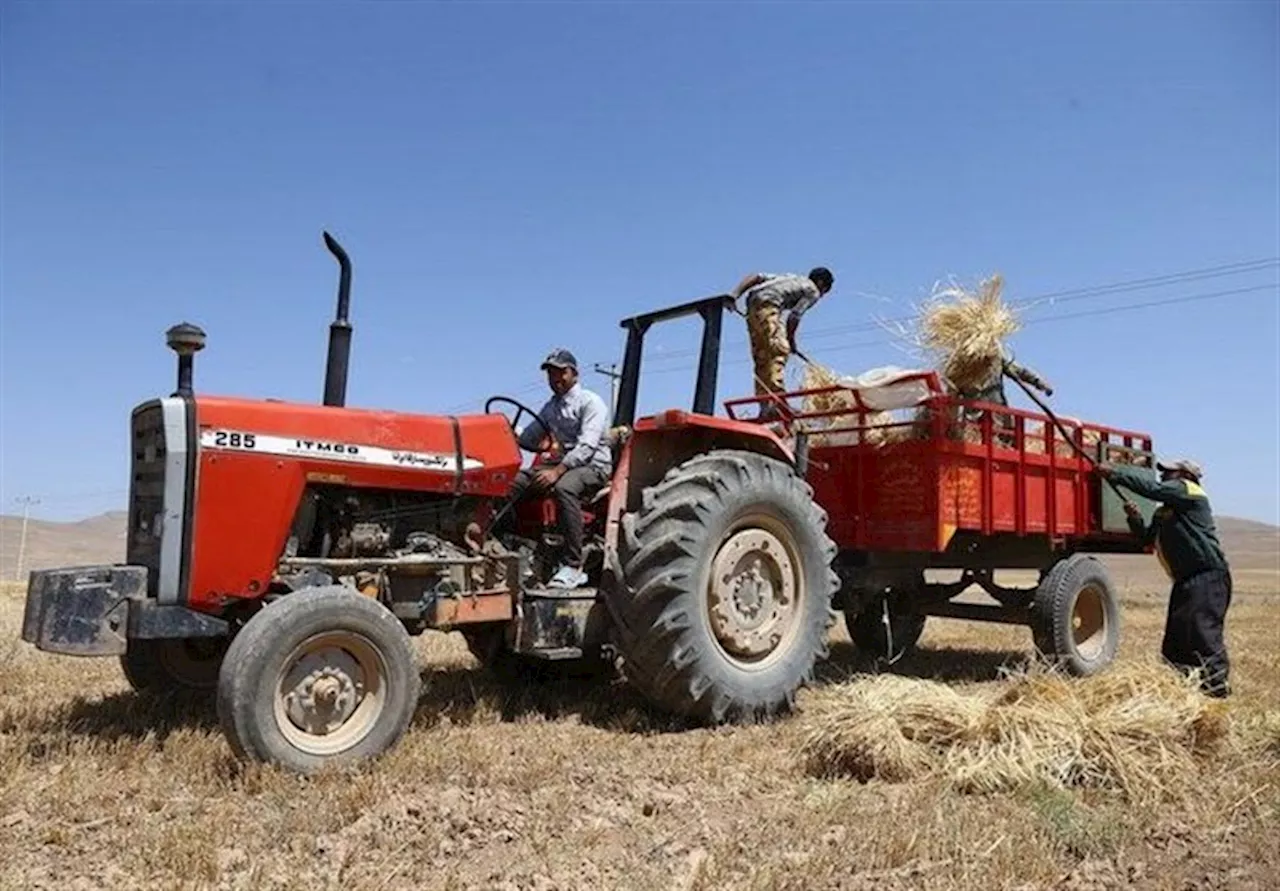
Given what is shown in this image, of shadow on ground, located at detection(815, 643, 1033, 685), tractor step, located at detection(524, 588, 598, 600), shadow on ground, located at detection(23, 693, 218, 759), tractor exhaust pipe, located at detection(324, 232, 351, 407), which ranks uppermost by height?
tractor exhaust pipe, located at detection(324, 232, 351, 407)

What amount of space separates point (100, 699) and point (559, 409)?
9.35ft

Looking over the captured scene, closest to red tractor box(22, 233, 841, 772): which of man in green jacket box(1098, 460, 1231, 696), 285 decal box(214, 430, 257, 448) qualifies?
285 decal box(214, 430, 257, 448)

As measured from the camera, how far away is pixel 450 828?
3543 millimetres

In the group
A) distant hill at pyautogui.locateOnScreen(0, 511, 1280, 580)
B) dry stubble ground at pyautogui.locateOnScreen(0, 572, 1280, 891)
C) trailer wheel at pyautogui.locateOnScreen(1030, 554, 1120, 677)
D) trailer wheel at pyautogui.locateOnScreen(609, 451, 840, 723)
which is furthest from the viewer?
distant hill at pyautogui.locateOnScreen(0, 511, 1280, 580)

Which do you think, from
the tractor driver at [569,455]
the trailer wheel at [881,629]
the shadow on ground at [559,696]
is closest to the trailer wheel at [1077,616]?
the shadow on ground at [559,696]

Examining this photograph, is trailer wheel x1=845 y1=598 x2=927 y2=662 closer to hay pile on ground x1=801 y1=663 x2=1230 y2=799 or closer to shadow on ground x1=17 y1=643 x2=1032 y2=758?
shadow on ground x1=17 y1=643 x2=1032 y2=758

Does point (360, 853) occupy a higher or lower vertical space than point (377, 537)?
lower

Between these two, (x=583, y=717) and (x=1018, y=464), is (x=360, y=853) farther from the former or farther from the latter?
(x=1018, y=464)

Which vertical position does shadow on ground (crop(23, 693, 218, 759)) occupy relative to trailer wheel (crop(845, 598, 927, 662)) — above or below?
below

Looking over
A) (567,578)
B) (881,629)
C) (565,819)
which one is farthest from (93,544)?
(565,819)

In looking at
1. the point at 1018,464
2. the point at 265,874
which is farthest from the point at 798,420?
the point at 265,874

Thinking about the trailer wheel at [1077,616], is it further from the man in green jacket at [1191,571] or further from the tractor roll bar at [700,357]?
the tractor roll bar at [700,357]

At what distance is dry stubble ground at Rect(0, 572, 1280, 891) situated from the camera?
319 cm

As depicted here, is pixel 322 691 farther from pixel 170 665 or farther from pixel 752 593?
pixel 752 593
